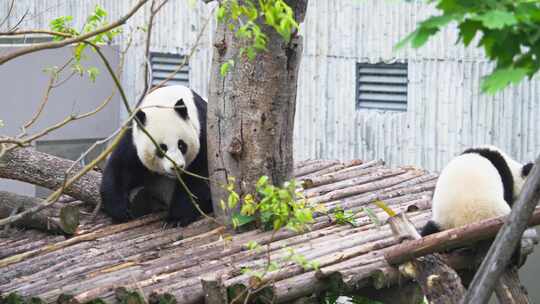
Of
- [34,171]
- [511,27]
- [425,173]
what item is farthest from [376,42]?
[511,27]

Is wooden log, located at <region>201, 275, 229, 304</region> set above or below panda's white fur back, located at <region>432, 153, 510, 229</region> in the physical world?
below

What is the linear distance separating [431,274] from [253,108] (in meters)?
1.65

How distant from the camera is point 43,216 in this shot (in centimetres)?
585

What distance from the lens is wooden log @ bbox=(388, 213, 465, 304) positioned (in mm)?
4227

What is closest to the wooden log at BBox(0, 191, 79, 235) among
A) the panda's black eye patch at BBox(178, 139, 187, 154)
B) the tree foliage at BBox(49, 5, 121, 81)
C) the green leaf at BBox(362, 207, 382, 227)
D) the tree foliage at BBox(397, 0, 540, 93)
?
the panda's black eye patch at BBox(178, 139, 187, 154)

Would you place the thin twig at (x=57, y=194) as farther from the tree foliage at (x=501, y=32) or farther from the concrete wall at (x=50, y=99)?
the concrete wall at (x=50, y=99)

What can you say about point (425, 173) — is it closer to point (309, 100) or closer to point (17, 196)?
point (17, 196)

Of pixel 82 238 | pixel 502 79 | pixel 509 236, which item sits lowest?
pixel 82 238

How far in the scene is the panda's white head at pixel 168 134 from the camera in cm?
571

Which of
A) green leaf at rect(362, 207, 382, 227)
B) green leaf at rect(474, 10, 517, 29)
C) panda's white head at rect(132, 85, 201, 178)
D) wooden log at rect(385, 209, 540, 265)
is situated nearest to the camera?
green leaf at rect(474, 10, 517, 29)

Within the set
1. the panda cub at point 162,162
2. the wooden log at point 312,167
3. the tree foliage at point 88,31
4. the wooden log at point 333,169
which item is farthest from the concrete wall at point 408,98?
the tree foliage at point 88,31

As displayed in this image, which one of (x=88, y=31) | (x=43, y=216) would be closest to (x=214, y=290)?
(x=88, y=31)

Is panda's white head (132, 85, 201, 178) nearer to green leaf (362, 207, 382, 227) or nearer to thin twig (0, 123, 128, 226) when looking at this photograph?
green leaf (362, 207, 382, 227)

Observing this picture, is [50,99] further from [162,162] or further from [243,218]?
[243,218]
